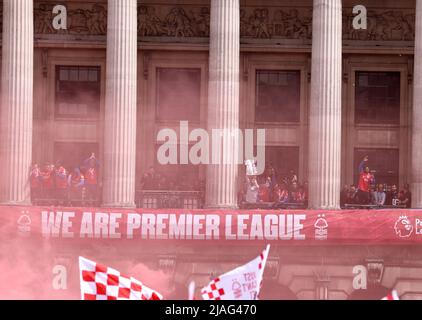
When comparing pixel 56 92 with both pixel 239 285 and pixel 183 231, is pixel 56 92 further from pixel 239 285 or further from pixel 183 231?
pixel 239 285

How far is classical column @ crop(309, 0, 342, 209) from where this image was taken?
225 ft

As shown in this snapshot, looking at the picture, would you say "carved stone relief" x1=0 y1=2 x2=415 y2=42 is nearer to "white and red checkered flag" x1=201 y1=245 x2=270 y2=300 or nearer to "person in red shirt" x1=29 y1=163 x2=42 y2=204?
"person in red shirt" x1=29 y1=163 x2=42 y2=204

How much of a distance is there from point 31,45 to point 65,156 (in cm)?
859

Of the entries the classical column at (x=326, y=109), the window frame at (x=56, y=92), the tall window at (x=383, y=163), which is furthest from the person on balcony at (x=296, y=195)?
→ the window frame at (x=56, y=92)

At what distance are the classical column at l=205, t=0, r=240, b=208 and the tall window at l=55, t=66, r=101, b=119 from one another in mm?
9342

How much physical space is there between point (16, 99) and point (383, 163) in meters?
19.7

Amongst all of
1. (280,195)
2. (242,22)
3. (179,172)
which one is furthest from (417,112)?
(179,172)

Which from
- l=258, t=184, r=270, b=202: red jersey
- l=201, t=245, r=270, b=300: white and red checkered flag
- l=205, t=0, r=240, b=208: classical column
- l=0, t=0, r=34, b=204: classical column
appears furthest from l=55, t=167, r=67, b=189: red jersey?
l=201, t=245, r=270, b=300: white and red checkered flag

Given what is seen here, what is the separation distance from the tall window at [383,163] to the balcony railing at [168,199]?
10.1 metres

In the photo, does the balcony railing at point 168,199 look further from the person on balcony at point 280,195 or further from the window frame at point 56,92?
the window frame at point 56,92

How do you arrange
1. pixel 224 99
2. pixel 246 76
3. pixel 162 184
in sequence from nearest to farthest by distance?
pixel 224 99
pixel 162 184
pixel 246 76

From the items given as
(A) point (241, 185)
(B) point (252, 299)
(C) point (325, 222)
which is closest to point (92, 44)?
(A) point (241, 185)

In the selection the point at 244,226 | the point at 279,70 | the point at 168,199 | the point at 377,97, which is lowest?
the point at 244,226

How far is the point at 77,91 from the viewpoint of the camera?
76375mm
